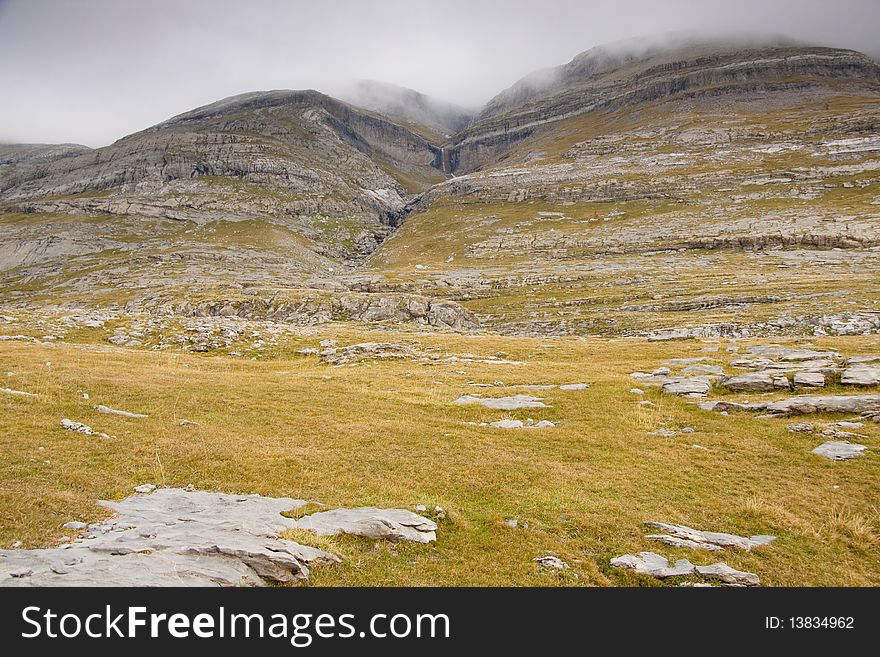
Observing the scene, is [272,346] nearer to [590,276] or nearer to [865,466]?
[865,466]

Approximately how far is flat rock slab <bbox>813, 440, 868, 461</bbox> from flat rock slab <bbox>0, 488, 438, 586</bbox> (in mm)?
19364

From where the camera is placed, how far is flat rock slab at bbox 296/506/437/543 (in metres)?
11.1

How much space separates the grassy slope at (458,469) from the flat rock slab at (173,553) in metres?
0.88

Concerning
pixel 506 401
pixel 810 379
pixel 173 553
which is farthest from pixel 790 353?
pixel 173 553

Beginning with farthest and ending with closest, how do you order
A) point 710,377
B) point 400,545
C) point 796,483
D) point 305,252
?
point 305,252 → point 710,377 → point 796,483 → point 400,545

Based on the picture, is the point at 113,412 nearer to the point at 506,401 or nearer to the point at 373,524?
the point at 373,524

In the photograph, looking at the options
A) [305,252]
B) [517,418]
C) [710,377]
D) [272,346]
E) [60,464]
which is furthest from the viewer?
[305,252]

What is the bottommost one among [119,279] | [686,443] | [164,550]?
[686,443]

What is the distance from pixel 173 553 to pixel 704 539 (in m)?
13.0

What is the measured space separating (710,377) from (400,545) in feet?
86.1

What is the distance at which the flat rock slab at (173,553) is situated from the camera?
806 cm

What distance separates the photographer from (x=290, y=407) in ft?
79.6

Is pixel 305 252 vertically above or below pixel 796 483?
above
